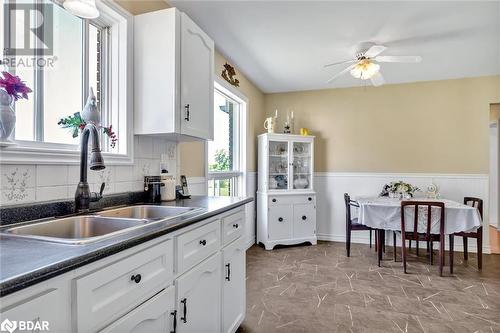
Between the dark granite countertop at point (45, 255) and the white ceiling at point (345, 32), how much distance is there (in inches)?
81.2

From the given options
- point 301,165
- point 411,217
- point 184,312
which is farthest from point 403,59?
point 184,312

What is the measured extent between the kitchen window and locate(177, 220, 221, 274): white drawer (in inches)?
69.7

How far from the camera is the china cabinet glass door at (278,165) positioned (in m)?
4.46

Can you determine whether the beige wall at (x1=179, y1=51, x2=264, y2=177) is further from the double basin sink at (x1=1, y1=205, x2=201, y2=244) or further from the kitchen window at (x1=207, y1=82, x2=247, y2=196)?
the double basin sink at (x1=1, y1=205, x2=201, y2=244)

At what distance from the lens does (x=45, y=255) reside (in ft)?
2.54

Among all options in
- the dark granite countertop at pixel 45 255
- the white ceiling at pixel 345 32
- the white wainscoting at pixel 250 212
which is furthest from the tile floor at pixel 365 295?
the white ceiling at pixel 345 32

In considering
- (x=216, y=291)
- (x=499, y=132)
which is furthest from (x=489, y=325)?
(x=499, y=132)

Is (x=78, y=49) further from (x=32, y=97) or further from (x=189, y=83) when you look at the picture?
(x=189, y=83)

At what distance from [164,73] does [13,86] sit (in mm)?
882

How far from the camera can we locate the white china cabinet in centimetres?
426

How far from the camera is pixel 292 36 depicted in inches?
113

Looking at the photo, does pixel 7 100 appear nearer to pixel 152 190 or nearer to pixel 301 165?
pixel 152 190

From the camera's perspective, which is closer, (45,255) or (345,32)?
(45,255)

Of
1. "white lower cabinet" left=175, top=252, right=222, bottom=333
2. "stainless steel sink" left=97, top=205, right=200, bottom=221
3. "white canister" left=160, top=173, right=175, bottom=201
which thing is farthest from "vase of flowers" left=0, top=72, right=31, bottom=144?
"white canister" left=160, top=173, right=175, bottom=201
